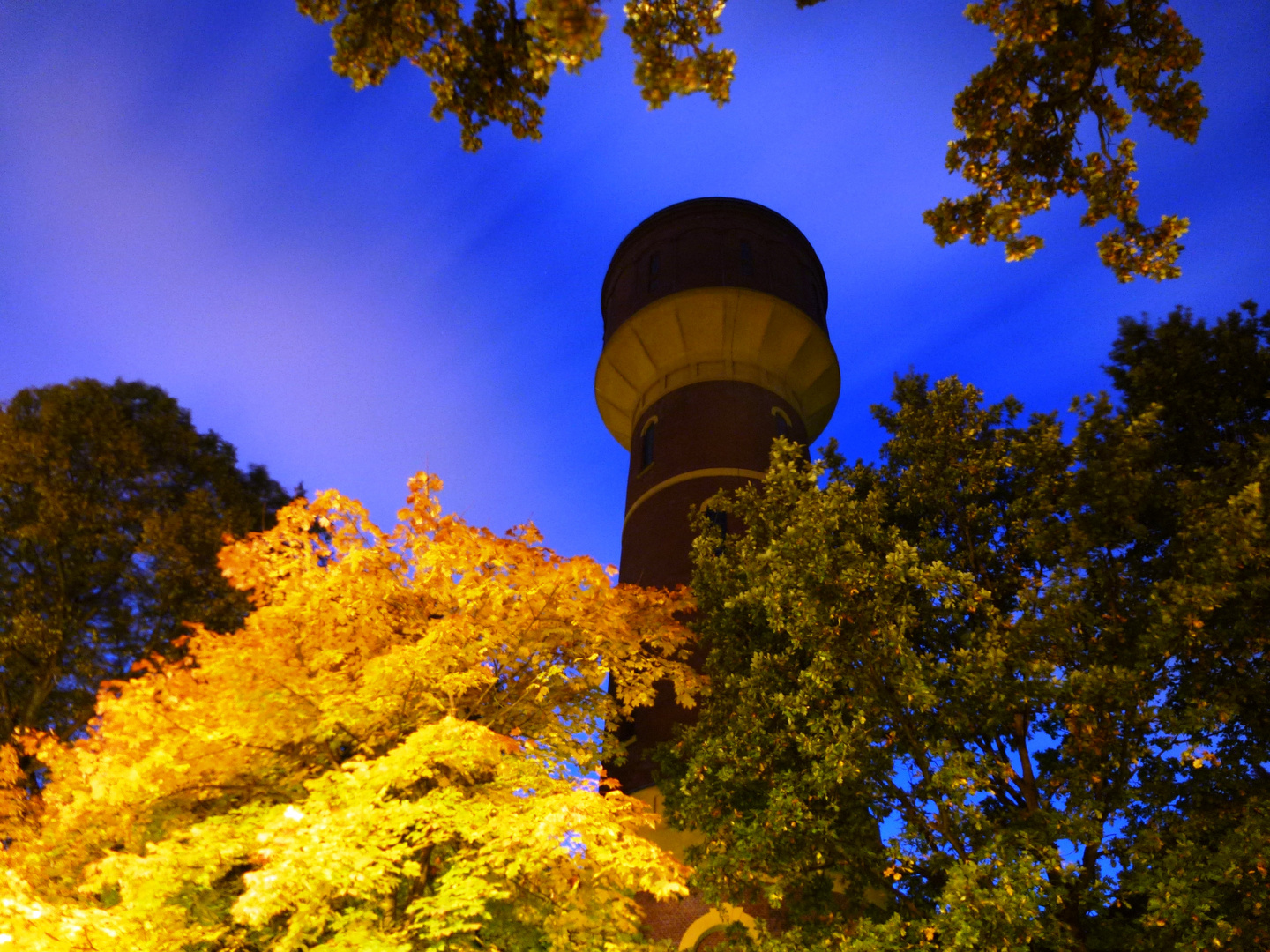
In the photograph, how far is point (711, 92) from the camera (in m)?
6.02

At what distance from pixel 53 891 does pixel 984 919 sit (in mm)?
10512

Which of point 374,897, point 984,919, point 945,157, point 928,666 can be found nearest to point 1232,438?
point 928,666

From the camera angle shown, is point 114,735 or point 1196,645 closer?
point 1196,645

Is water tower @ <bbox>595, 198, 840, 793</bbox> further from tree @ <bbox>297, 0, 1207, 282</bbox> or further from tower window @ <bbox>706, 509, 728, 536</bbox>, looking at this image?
tree @ <bbox>297, 0, 1207, 282</bbox>

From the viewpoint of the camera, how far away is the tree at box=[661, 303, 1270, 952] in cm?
743

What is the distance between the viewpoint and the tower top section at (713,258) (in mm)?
21891

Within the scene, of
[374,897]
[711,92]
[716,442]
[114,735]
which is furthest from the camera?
[716,442]

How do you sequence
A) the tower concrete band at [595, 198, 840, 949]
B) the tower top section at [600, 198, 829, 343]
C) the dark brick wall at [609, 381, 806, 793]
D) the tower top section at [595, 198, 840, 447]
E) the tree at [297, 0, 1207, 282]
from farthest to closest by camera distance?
the tower top section at [600, 198, 829, 343] < the tower top section at [595, 198, 840, 447] < the tower concrete band at [595, 198, 840, 949] < the dark brick wall at [609, 381, 806, 793] < the tree at [297, 0, 1207, 282]

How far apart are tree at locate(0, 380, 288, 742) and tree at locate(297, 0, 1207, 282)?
15.2 meters

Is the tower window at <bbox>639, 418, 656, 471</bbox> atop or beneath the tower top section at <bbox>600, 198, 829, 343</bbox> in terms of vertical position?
beneath

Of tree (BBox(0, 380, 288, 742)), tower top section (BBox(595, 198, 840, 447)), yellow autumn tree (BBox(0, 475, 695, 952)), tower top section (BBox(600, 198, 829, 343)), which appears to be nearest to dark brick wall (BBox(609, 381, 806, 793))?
tower top section (BBox(595, 198, 840, 447))

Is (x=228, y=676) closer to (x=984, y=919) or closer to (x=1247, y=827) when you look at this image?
(x=984, y=919)

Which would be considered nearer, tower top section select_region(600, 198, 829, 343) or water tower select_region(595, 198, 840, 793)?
water tower select_region(595, 198, 840, 793)

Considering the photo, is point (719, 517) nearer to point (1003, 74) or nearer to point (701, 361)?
point (701, 361)
